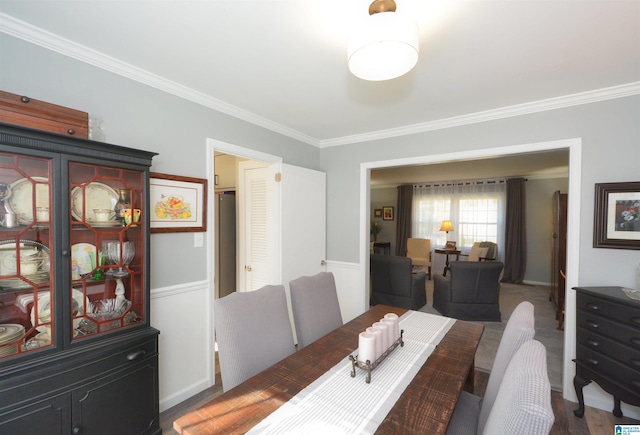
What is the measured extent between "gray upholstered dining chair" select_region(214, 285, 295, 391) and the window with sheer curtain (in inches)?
249

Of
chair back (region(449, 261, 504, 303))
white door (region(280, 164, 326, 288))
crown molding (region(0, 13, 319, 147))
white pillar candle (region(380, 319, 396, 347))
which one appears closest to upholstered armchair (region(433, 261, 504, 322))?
chair back (region(449, 261, 504, 303))

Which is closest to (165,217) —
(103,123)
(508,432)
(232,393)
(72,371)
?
(103,123)

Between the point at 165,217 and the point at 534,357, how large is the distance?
226 cm

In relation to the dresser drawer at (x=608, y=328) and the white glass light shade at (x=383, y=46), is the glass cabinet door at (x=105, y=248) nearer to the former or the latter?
the white glass light shade at (x=383, y=46)

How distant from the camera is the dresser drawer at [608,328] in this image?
178 cm

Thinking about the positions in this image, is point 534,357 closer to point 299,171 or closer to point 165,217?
point 165,217

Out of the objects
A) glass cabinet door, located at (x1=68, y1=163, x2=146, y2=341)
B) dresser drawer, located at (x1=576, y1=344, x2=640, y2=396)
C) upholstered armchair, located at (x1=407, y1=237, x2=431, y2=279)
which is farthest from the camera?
upholstered armchair, located at (x1=407, y1=237, x2=431, y2=279)

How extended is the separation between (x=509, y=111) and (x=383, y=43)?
2.02m

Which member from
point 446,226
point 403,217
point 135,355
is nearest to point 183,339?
point 135,355

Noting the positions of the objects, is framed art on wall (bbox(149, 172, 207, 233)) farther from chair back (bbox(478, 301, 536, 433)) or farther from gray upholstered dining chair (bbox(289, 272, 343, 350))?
chair back (bbox(478, 301, 536, 433))

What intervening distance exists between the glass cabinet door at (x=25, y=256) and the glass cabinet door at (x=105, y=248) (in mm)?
97

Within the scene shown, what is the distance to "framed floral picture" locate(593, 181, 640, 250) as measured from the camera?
208 centimetres

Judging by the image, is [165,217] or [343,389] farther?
[165,217]

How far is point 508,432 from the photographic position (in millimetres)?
737
